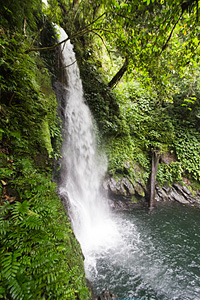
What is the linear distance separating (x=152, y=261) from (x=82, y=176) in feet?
12.4

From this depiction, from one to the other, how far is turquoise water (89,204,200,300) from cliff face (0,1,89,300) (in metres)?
1.64

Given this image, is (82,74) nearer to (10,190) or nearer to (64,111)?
(64,111)

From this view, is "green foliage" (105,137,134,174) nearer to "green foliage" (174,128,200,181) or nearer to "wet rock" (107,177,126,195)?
"wet rock" (107,177,126,195)

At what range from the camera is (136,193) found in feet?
24.9

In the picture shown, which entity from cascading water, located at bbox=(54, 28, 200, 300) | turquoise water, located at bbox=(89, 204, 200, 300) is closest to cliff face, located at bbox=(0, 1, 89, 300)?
cascading water, located at bbox=(54, 28, 200, 300)

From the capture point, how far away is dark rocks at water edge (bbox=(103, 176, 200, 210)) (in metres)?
7.16

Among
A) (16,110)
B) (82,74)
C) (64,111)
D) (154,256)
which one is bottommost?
(154,256)

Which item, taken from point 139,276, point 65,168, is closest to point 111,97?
point 65,168

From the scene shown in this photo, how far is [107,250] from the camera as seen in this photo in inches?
170

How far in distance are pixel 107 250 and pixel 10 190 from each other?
3.88 metres

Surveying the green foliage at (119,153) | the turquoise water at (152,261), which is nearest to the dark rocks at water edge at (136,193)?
the green foliage at (119,153)

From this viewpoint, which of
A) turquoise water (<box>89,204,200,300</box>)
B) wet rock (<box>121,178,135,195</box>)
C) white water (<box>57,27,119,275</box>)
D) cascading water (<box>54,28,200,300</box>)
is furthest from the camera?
wet rock (<box>121,178,135,195</box>)

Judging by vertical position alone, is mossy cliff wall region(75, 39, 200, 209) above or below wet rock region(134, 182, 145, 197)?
above

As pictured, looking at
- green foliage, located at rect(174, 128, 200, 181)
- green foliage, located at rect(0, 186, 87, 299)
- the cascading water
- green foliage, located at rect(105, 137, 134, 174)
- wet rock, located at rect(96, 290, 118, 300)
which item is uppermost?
green foliage, located at rect(174, 128, 200, 181)
